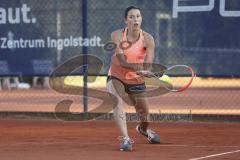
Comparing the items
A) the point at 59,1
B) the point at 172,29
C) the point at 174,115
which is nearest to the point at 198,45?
the point at 172,29

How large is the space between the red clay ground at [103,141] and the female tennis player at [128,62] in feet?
1.58

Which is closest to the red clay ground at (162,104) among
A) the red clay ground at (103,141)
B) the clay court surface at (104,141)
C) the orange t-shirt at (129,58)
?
the clay court surface at (104,141)

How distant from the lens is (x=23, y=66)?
14.4 m

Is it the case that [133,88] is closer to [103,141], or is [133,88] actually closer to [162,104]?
[103,141]

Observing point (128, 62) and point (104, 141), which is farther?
point (104, 141)

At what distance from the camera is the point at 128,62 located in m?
9.68

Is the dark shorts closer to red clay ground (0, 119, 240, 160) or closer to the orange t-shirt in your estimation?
the orange t-shirt

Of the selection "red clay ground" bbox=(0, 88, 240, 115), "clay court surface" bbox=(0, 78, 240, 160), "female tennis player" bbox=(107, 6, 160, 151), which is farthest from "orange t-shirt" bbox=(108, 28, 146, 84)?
"red clay ground" bbox=(0, 88, 240, 115)

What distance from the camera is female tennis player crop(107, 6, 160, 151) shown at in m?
9.57

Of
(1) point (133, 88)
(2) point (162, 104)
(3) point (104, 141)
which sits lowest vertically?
(2) point (162, 104)

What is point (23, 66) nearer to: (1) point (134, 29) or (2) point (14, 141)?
(2) point (14, 141)

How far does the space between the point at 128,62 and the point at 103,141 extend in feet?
5.35

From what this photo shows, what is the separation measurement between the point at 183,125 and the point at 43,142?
3568 millimetres

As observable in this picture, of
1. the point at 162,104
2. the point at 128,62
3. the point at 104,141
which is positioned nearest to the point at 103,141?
the point at 104,141
